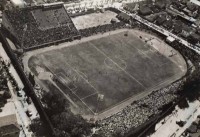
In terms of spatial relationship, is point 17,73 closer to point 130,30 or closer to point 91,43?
point 91,43

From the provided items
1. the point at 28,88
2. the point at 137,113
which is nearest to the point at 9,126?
the point at 28,88

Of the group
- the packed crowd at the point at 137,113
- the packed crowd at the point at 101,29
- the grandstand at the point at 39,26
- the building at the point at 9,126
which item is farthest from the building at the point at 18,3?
the packed crowd at the point at 137,113

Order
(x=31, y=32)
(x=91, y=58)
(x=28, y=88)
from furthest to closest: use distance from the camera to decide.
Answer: (x=31, y=32), (x=91, y=58), (x=28, y=88)

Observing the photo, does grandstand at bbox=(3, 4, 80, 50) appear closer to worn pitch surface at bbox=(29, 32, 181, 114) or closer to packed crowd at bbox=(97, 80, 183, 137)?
worn pitch surface at bbox=(29, 32, 181, 114)

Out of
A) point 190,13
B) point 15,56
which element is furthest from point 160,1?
point 15,56

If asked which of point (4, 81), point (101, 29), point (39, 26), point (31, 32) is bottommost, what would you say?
point (101, 29)

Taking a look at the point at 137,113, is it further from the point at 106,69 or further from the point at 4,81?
the point at 4,81

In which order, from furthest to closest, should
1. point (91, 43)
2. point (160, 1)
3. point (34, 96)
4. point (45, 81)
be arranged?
point (160, 1)
point (91, 43)
point (45, 81)
point (34, 96)
